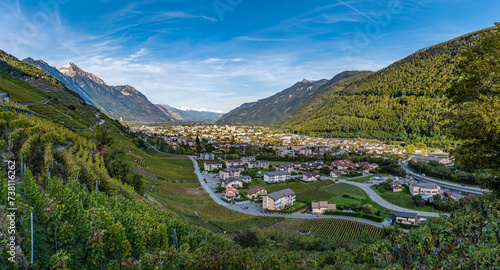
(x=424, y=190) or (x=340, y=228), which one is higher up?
(x=424, y=190)

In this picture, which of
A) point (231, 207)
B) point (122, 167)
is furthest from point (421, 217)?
point (122, 167)

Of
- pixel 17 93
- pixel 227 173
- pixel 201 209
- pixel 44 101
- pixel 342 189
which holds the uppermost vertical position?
pixel 17 93

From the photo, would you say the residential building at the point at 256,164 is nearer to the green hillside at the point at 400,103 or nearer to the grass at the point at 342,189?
the grass at the point at 342,189

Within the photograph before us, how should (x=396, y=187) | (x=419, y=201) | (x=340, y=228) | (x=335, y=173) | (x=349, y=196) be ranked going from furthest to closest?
(x=335, y=173) → (x=396, y=187) → (x=349, y=196) → (x=419, y=201) → (x=340, y=228)

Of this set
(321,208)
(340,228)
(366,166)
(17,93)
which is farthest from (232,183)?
(17,93)

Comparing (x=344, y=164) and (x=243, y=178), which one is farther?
(x=344, y=164)

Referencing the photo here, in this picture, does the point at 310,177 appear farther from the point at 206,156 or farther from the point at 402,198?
the point at 206,156

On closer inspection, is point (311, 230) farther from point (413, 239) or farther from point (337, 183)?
point (337, 183)

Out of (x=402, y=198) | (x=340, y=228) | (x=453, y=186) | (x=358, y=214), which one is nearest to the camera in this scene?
(x=340, y=228)
